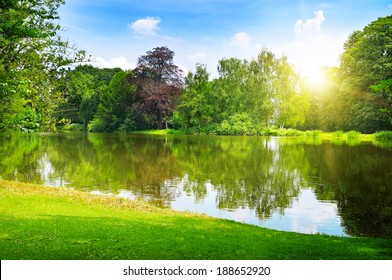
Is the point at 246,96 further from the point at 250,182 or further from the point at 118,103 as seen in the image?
the point at 250,182

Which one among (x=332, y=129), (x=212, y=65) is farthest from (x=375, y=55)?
(x=212, y=65)

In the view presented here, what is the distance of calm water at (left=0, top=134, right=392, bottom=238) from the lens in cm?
1411

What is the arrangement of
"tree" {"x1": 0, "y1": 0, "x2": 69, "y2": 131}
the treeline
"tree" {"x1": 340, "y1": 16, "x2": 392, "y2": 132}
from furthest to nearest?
1. the treeline
2. "tree" {"x1": 340, "y1": 16, "x2": 392, "y2": 132}
3. "tree" {"x1": 0, "y1": 0, "x2": 69, "y2": 131}

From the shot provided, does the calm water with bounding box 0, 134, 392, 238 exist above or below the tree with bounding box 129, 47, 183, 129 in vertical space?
below

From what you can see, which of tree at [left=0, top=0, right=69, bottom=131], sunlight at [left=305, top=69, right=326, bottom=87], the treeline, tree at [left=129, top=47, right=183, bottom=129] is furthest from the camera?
tree at [left=129, top=47, right=183, bottom=129]

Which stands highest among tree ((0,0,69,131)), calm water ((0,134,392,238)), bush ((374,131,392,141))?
tree ((0,0,69,131))

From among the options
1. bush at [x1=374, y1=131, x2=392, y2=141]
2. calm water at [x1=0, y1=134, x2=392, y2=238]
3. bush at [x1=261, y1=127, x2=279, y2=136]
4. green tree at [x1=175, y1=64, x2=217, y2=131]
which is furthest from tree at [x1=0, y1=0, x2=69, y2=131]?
bush at [x1=261, y1=127, x2=279, y2=136]

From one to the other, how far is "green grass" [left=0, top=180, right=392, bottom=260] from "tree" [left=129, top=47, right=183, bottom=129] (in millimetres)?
66303

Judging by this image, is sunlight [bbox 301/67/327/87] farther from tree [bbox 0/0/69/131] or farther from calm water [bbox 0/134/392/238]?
tree [bbox 0/0/69/131]

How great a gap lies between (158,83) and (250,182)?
62567mm

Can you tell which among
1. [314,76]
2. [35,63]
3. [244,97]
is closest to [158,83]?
[244,97]

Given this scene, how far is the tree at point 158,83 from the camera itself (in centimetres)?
7838

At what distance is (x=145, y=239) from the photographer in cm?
883

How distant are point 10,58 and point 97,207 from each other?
19.3 feet
